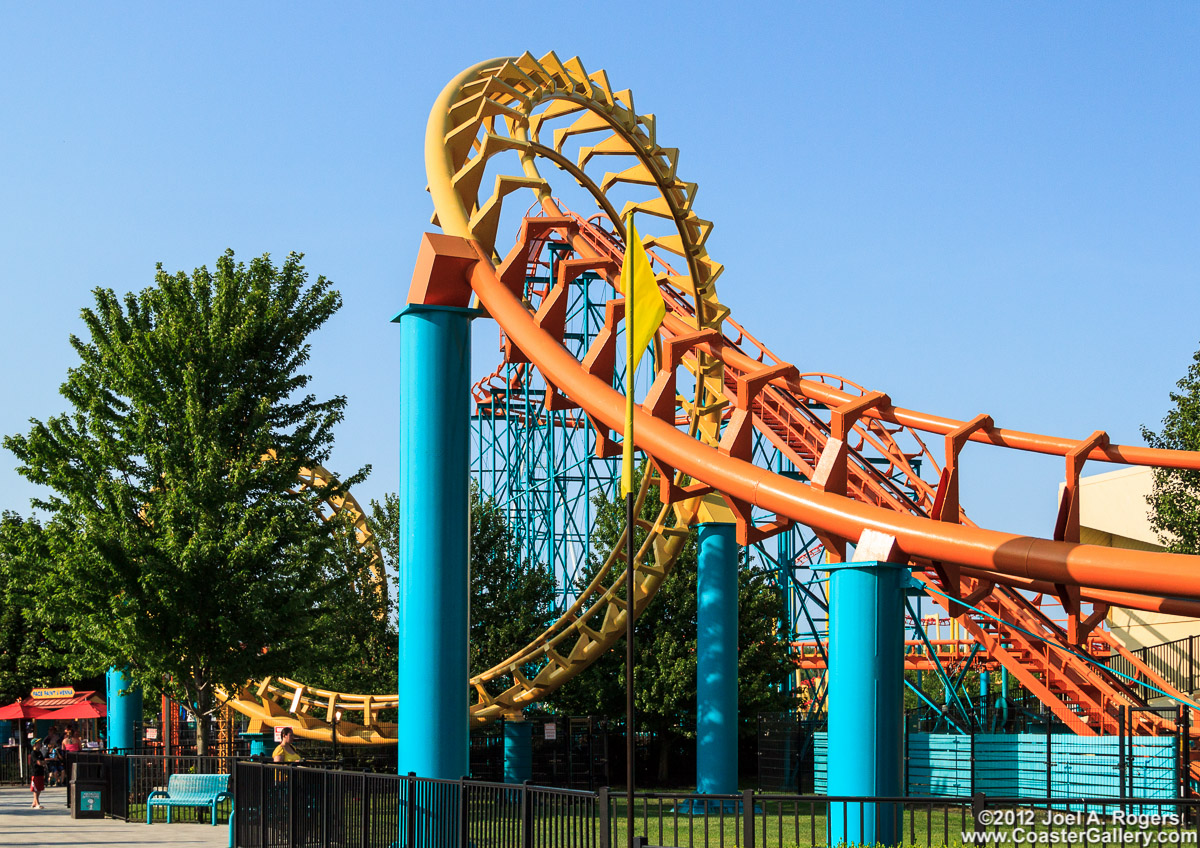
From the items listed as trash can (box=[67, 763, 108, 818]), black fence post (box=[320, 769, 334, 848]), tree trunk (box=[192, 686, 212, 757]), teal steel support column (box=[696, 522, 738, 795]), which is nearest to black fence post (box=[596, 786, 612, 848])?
black fence post (box=[320, 769, 334, 848])

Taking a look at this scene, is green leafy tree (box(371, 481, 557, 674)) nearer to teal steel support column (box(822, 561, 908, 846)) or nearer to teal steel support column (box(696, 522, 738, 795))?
teal steel support column (box(696, 522, 738, 795))

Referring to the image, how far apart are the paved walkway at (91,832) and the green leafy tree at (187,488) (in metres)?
2.27

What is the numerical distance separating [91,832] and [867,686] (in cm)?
1165

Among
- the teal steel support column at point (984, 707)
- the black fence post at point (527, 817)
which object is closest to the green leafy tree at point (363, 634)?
the teal steel support column at point (984, 707)

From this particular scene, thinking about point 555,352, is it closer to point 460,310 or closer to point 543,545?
point 460,310

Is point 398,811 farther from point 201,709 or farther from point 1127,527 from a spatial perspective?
point 1127,527

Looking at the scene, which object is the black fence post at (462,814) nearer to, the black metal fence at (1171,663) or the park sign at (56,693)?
the black metal fence at (1171,663)

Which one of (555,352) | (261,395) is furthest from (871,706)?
(261,395)

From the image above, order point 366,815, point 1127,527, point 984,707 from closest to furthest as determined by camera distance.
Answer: point 366,815 < point 984,707 < point 1127,527

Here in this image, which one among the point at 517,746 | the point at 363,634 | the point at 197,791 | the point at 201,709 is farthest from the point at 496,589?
the point at 197,791

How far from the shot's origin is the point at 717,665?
20.4 meters

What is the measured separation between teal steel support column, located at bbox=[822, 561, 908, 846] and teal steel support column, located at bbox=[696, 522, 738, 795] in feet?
21.2

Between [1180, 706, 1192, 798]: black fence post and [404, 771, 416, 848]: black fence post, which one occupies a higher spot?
[404, 771, 416, 848]: black fence post

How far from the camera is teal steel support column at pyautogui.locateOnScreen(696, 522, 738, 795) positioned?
20.3 m
